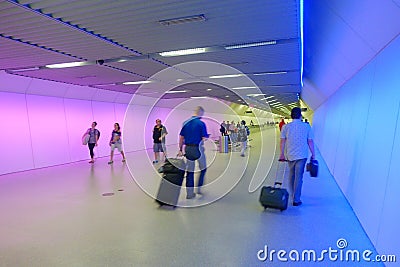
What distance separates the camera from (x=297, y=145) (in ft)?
15.5

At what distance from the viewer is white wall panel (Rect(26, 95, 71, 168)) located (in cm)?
994

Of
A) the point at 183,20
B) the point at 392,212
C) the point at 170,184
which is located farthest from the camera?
the point at 170,184

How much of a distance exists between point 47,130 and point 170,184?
7421mm

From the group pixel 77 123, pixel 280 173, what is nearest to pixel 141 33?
pixel 280 173

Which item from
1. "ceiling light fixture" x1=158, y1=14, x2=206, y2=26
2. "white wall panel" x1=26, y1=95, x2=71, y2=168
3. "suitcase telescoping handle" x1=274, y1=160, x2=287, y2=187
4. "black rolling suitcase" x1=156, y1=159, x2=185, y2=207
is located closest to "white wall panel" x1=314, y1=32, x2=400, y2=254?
"suitcase telescoping handle" x1=274, y1=160, x2=287, y2=187

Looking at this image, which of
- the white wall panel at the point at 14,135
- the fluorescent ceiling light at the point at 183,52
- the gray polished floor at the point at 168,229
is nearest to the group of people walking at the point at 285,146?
the gray polished floor at the point at 168,229

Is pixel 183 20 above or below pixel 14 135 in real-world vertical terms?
above

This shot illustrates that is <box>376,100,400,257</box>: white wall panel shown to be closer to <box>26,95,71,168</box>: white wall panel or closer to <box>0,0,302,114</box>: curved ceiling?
<box>0,0,302,114</box>: curved ceiling

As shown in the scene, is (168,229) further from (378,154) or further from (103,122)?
(103,122)

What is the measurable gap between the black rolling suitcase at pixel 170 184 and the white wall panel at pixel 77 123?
25.1 feet

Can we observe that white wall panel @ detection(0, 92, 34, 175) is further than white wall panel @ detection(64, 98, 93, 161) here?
No

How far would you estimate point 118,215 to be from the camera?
455 cm

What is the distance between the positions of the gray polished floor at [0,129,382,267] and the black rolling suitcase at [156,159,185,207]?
0.61ft

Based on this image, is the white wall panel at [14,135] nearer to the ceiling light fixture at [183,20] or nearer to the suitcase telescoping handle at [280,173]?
the ceiling light fixture at [183,20]
